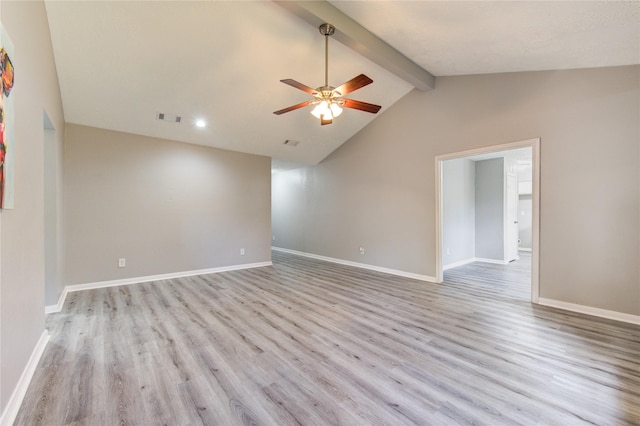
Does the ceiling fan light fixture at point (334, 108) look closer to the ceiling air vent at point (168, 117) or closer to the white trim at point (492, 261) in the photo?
the ceiling air vent at point (168, 117)

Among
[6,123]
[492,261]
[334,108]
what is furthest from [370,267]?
[6,123]

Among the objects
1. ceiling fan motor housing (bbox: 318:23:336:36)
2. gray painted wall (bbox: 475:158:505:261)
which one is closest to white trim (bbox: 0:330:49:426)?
ceiling fan motor housing (bbox: 318:23:336:36)

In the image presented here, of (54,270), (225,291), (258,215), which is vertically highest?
(258,215)

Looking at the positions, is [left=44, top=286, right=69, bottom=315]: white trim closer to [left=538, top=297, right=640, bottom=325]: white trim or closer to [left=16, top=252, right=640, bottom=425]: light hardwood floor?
[left=16, top=252, right=640, bottom=425]: light hardwood floor

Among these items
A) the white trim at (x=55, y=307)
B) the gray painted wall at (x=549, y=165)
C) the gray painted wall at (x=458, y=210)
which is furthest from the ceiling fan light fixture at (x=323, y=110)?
the white trim at (x=55, y=307)

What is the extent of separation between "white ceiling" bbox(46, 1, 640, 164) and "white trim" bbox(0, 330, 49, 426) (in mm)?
3021

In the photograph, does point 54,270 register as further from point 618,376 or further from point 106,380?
point 618,376

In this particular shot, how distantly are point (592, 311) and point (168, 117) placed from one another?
249 inches

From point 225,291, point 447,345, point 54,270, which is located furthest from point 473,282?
point 54,270

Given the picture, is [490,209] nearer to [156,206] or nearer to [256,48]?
[256,48]

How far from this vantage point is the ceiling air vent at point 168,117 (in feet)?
14.0

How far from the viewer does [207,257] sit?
5441mm

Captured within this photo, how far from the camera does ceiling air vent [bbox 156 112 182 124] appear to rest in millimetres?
4258

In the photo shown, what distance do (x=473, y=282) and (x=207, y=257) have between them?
498 centimetres
